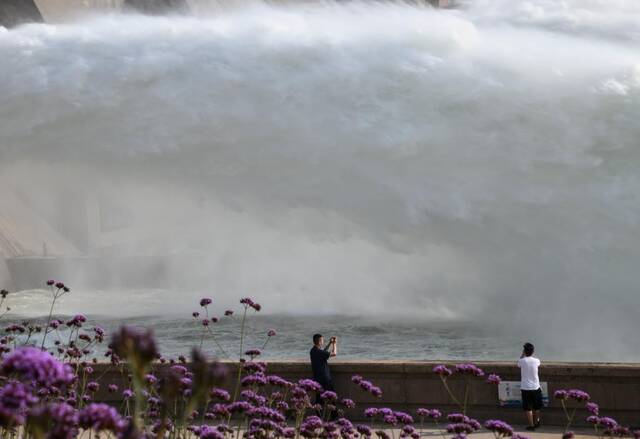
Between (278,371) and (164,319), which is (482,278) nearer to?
(164,319)

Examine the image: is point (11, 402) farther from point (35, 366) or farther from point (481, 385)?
point (481, 385)

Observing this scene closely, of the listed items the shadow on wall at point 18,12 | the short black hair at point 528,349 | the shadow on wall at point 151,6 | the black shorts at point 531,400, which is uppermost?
the shadow on wall at point 151,6

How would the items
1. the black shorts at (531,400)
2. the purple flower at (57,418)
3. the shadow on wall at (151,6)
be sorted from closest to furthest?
the purple flower at (57,418) → the black shorts at (531,400) → the shadow on wall at (151,6)

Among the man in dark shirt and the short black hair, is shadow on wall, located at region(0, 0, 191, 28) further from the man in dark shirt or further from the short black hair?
the short black hair

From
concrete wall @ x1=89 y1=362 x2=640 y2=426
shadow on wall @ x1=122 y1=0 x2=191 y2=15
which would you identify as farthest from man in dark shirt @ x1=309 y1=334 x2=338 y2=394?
shadow on wall @ x1=122 y1=0 x2=191 y2=15

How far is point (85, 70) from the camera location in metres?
22.2

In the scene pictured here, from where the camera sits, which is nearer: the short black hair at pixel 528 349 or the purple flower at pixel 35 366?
the purple flower at pixel 35 366

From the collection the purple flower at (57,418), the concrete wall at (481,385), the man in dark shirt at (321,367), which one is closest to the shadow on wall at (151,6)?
the concrete wall at (481,385)

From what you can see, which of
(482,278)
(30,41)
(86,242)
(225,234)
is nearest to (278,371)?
(482,278)

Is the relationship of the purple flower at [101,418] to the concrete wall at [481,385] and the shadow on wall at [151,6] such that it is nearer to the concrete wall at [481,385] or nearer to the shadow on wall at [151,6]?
the concrete wall at [481,385]

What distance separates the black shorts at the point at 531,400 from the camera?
34.1ft

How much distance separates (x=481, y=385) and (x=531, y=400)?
0.83 metres

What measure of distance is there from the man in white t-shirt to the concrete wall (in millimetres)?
489

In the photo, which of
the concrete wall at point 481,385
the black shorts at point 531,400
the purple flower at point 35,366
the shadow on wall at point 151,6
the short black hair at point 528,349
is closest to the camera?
the purple flower at point 35,366
